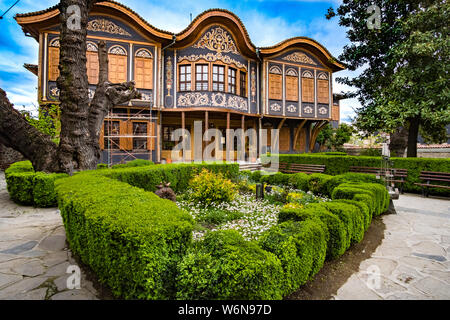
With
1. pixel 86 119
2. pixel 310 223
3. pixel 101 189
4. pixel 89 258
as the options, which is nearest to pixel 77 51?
pixel 86 119

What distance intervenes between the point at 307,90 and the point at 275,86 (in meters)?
2.68

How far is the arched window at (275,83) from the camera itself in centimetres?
1580

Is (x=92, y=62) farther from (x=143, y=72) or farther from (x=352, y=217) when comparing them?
(x=352, y=217)

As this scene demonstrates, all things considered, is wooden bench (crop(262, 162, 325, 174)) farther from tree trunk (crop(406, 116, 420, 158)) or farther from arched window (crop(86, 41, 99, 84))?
arched window (crop(86, 41, 99, 84))

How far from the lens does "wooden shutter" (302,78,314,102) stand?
1666cm

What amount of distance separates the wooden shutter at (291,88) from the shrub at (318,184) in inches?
391

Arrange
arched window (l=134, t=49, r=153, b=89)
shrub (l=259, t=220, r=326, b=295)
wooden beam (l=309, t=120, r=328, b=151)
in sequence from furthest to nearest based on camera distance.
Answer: wooden beam (l=309, t=120, r=328, b=151)
arched window (l=134, t=49, r=153, b=89)
shrub (l=259, t=220, r=326, b=295)

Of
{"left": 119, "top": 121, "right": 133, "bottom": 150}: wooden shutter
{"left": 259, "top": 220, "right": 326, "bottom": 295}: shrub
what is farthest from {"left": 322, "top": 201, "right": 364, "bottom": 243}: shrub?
{"left": 119, "top": 121, "right": 133, "bottom": 150}: wooden shutter

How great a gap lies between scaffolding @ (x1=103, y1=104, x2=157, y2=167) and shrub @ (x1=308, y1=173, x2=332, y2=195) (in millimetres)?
8900

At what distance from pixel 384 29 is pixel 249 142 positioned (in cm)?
973

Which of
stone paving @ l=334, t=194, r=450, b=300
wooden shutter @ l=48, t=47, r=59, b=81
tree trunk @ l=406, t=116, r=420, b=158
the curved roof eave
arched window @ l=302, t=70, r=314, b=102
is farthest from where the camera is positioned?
arched window @ l=302, t=70, r=314, b=102

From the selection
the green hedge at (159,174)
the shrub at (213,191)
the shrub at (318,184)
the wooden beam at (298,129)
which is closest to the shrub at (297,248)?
A: the shrub at (213,191)

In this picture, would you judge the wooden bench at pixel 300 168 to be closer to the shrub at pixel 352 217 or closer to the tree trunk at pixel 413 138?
the tree trunk at pixel 413 138

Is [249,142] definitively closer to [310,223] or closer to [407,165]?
[407,165]
